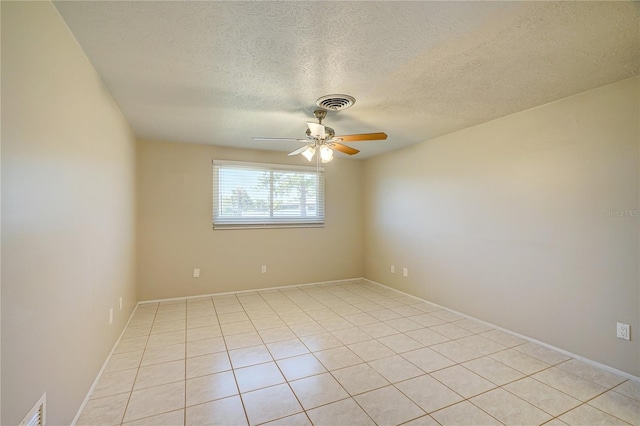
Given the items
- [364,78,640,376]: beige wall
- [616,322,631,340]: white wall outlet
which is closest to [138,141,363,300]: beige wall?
[364,78,640,376]: beige wall

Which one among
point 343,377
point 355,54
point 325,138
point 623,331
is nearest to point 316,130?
point 325,138

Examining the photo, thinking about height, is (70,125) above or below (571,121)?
below

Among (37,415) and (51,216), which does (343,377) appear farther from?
(51,216)

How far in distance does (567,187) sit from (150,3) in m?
3.37

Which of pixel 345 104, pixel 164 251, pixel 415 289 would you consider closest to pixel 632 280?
pixel 415 289

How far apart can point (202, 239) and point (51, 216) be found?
2.96 metres

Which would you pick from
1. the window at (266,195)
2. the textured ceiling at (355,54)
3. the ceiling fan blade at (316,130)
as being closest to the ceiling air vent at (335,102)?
the textured ceiling at (355,54)

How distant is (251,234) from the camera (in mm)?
4652

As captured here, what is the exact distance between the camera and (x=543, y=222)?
2.77m

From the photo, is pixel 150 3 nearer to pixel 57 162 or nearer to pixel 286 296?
pixel 57 162

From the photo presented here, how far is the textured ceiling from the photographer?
1.51m

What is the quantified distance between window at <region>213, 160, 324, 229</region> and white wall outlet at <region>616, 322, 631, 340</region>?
149 inches

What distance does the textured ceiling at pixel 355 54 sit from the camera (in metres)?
1.51

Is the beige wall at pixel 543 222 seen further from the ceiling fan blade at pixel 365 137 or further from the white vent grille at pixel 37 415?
the white vent grille at pixel 37 415
